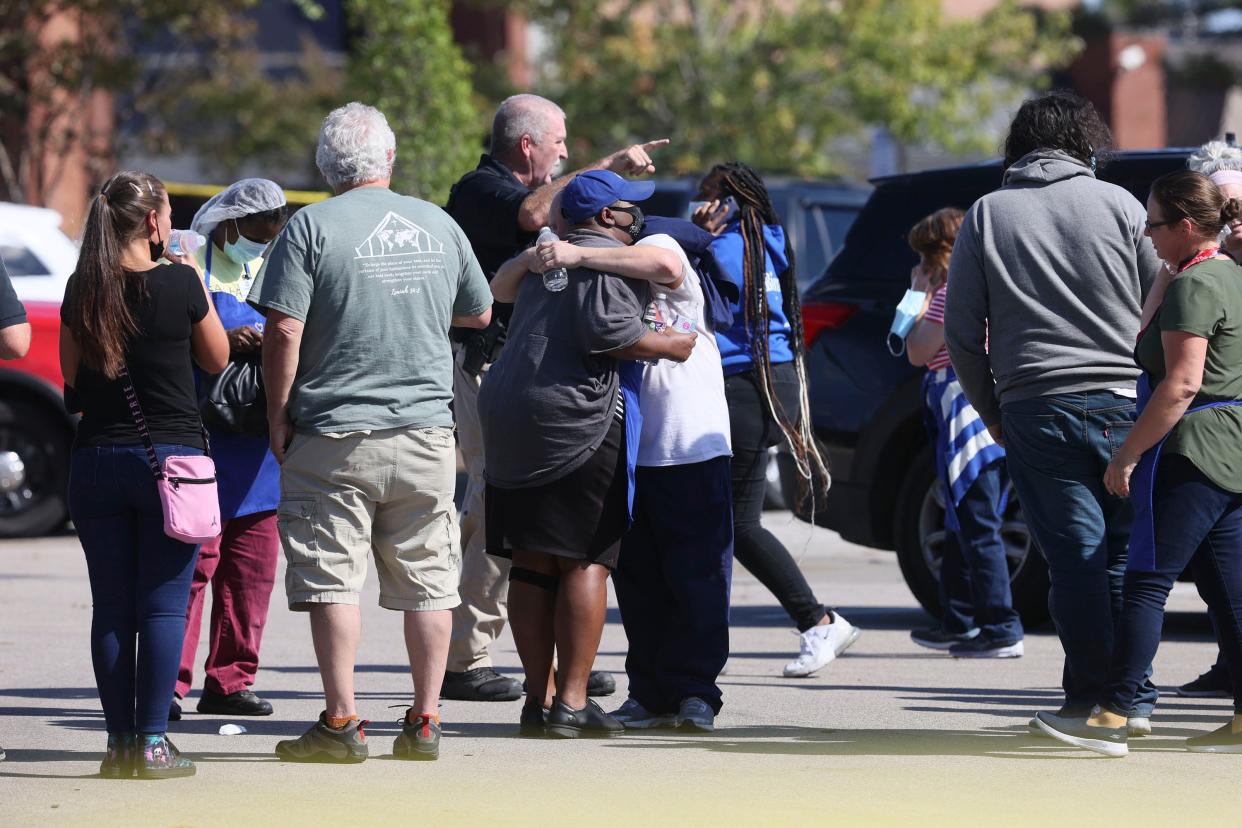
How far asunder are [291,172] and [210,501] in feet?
69.7

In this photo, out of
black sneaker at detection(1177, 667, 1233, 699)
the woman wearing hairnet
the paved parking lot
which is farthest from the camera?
black sneaker at detection(1177, 667, 1233, 699)

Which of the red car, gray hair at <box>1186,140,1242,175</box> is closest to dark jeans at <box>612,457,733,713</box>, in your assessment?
gray hair at <box>1186,140,1242,175</box>

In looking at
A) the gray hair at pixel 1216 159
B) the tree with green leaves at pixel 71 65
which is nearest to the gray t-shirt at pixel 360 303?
the gray hair at pixel 1216 159

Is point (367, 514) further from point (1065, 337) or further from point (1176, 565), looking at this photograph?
point (1176, 565)

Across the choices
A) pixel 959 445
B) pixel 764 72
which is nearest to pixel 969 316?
pixel 959 445

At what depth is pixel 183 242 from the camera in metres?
6.02

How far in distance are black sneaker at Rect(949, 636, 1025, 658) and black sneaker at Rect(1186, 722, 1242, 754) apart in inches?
81.3

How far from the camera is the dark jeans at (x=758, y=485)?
6961 mm

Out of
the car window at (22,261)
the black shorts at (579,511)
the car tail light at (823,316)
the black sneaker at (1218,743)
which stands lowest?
the black sneaker at (1218,743)

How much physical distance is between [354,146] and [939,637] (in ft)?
11.7

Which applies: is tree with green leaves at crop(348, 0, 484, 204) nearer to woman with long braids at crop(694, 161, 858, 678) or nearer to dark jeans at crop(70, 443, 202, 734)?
woman with long braids at crop(694, 161, 858, 678)

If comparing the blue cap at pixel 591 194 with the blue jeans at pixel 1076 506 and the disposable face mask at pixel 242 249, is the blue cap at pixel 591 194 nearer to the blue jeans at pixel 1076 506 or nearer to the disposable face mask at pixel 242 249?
the disposable face mask at pixel 242 249

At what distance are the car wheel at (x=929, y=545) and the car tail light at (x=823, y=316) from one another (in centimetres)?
68

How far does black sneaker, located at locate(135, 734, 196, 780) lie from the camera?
17.9 feet
